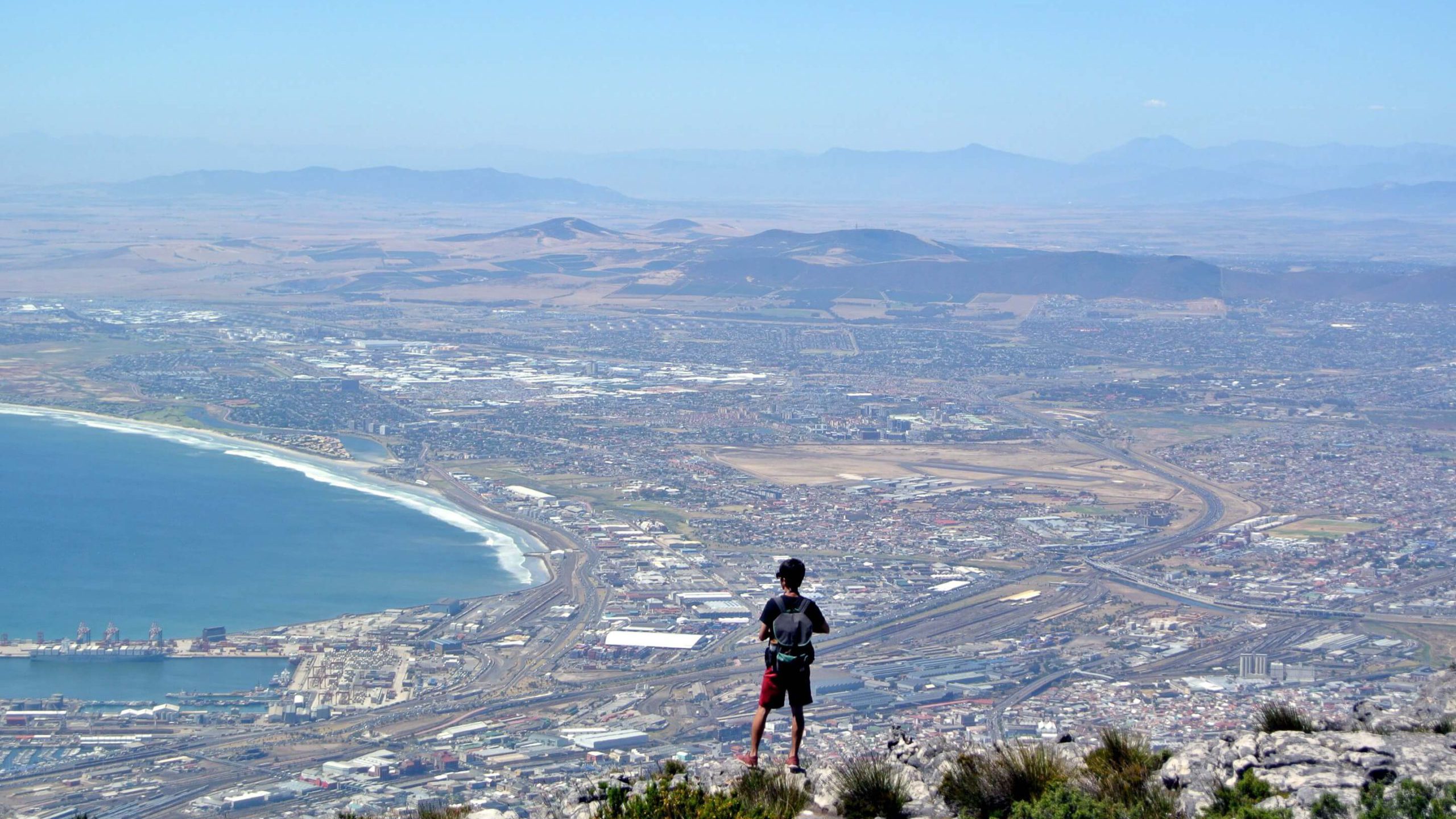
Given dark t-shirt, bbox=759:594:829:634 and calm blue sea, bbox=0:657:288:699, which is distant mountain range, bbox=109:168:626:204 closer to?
calm blue sea, bbox=0:657:288:699

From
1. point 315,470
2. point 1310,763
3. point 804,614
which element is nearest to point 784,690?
point 804,614

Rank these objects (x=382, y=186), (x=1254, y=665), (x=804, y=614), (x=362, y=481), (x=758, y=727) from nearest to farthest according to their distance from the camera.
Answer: (x=804, y=614) → (x=758, y=727) → (x=1254, y=665) → (x=362, y=481) → (x=382, y=186)

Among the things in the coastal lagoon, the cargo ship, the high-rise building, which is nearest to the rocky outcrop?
the high-rise building

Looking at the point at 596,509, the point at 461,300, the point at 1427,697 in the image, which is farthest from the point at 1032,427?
the point at 461,300

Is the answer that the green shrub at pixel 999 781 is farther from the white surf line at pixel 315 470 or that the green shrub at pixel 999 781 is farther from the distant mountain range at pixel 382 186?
the distant mountain range at pixel 382 186

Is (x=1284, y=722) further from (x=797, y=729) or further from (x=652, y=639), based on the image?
(x=652, y=639)

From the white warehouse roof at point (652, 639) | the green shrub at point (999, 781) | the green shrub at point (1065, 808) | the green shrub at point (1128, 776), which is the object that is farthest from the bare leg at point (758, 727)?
the white warehouse roof at point (652, 639)

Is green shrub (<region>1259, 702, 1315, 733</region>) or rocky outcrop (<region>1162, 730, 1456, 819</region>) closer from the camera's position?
rocky outcrop (<region>1162, 730, 1456, 819</region>)

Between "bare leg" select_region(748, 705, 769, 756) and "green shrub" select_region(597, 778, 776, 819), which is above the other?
"bare leg" select_region(748, 705, 769, 756)
